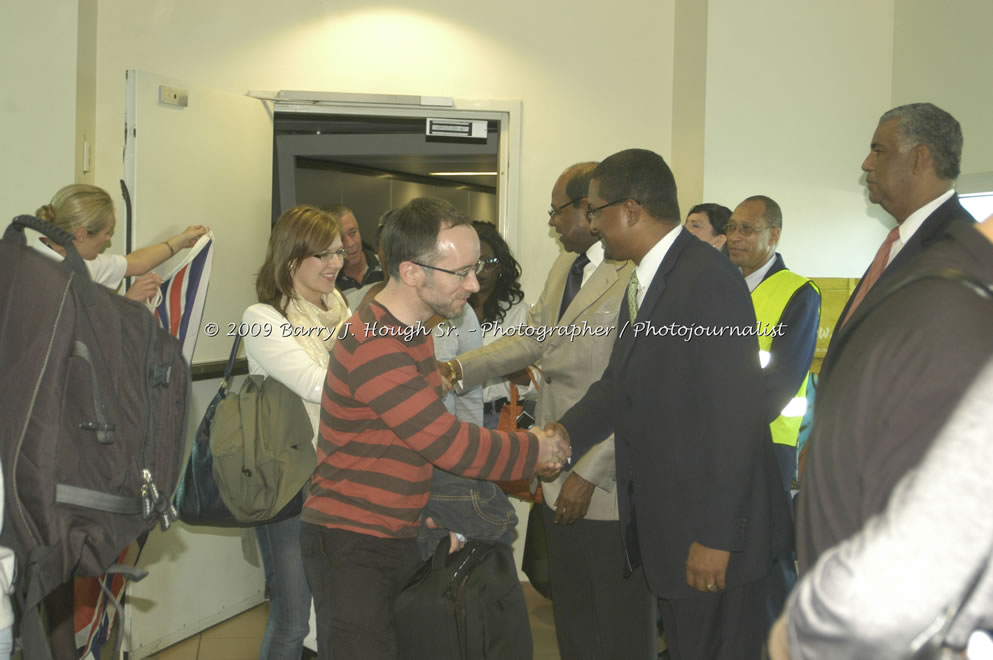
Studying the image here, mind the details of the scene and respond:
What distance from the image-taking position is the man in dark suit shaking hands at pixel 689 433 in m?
1.98

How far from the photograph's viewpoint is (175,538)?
3.83 m

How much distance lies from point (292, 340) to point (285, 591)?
0.84 metres

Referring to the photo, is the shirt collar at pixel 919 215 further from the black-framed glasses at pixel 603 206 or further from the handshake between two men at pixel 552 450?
the handshake between two men at pixel 552 450

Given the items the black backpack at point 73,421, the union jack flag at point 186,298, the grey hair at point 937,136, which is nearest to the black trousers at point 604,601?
the black backpack at point 73,421

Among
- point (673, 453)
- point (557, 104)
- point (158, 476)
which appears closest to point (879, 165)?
point (673, 453)

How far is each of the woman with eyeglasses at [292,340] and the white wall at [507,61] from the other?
1877 millimetres

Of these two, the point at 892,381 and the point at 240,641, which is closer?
the point at 892,381

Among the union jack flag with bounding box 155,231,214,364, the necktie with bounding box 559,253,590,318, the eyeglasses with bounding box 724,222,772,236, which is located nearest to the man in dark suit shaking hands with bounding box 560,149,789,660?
the necktie with bounding box 559,253,590,318

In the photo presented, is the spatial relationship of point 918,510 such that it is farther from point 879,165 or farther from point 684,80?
point 684,80

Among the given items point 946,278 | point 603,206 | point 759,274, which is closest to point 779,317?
point 759,274

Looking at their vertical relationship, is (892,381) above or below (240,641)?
above

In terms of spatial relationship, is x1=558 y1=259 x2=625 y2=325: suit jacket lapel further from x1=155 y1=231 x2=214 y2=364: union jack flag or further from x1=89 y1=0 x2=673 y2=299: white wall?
x1=89 y1=0 x2=673 y2=299: white wall

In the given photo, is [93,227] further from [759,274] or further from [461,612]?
[759,274]

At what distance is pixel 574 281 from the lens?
294 centimetres
